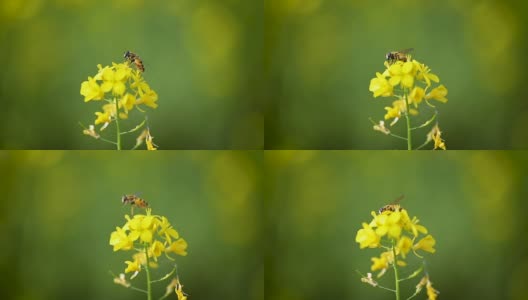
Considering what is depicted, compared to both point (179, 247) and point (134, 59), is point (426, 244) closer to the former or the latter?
point (179, 247)

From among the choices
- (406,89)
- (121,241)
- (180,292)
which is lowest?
(180,292)

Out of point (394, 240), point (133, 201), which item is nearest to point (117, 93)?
point (133, 201)

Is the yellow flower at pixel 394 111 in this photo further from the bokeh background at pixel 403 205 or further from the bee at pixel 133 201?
the bee at pixel 133 201

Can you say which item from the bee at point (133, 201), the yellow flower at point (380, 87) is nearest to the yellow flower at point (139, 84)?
the bee at point (133, 201)

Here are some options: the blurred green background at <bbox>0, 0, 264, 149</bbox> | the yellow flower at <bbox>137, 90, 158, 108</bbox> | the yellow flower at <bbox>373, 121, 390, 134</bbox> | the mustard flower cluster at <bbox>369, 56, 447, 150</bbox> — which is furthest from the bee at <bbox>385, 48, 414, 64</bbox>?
the yellow flower at <bbox>137, 90, 158, 108</bbox>

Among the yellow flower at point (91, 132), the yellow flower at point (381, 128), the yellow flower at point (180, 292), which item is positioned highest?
the yellow flower at point (381, 128)

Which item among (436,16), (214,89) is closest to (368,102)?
(436,16)
